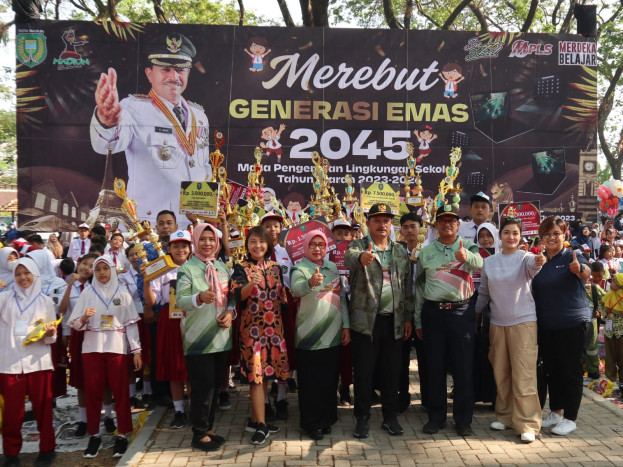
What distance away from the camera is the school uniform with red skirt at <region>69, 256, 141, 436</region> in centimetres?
408

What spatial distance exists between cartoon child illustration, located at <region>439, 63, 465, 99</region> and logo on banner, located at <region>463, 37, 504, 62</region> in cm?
37

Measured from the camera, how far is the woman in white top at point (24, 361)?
3889 mm

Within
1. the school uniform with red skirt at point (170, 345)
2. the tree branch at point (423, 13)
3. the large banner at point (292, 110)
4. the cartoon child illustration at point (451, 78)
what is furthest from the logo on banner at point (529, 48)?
the school uniform with red skirt at point (170, 345)

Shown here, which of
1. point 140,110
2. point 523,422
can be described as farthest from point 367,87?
point 523,422

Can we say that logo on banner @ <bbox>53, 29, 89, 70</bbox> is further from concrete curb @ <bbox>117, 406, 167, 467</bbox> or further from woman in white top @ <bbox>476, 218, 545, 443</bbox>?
woman in white top @ <bbox>476, 218, 545, 443</bbox>

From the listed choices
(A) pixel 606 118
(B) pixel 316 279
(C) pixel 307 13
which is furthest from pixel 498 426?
Result: (A) pixel 606 118

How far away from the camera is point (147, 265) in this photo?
14.5 feet

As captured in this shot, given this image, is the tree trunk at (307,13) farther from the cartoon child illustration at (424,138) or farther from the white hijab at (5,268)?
the white hijab at (5,268)

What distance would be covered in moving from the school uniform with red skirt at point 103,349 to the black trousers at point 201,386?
22.5 inches

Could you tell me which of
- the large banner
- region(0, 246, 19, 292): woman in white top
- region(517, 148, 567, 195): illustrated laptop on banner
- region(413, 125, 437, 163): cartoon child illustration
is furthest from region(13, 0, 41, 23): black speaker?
region(517, 148, 567, 195): illustrated laptop on banner

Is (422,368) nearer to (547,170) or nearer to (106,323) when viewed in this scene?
(106,323)

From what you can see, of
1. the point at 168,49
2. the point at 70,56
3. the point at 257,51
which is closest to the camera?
the point at 70,56

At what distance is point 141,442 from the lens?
4.13m

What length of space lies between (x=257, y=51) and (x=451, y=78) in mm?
4579
